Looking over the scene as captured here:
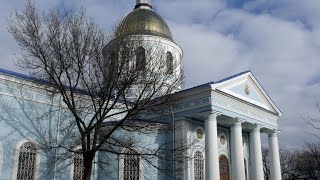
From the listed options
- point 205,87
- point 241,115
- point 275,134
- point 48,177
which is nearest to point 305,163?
point 275,134

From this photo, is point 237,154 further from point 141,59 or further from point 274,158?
point 141,59

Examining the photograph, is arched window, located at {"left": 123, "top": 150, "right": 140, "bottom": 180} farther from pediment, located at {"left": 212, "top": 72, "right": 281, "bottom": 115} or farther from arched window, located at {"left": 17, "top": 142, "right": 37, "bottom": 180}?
pediment, located at {"left": 212, "top": 72, "right": 281, "bottom": 115}

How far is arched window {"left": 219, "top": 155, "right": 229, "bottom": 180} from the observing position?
76.8 feet

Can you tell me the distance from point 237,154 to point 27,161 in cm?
1115

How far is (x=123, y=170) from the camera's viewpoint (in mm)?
20016

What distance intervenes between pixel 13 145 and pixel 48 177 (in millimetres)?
2235

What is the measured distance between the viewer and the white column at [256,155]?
23859 millimetres

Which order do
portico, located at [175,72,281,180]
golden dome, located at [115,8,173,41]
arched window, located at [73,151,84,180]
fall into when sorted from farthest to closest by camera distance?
golden dome, located at [115,8,173,41] < portico, located at [175,72,281,180] < arched window, located at [73,151,84,180]

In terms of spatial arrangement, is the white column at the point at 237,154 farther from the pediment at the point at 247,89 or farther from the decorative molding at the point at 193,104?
the decorative molding at the point at 193,104

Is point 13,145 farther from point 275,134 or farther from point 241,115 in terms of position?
point 275,134

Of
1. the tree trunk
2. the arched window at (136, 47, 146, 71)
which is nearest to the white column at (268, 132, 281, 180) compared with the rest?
the arched window at (136, 47, 146, 71)

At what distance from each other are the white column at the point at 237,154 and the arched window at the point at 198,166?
1.73 metres

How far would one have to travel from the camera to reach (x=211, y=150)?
20.1m

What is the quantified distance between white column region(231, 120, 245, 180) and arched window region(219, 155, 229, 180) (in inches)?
54.8
